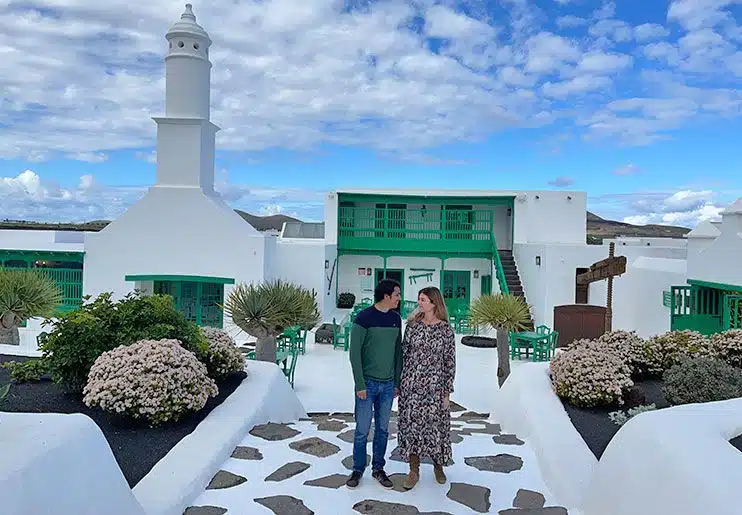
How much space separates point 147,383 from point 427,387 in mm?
2550

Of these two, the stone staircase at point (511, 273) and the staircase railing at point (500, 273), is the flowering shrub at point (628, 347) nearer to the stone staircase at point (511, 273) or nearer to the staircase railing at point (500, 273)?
the staircase railing at point (500, 273)

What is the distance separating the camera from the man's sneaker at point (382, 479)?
4610mm

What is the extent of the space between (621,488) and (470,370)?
9.74 m

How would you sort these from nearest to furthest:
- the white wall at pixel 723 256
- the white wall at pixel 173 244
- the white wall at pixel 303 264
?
the white wall at pixel 723 256
the white wall at pixel 173 244
the white wall at pixel 303 264

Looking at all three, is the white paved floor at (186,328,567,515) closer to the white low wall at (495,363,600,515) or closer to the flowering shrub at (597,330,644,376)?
the white low wall at (495,363,600,515)

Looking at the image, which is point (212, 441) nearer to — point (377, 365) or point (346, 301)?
point (377, 365)

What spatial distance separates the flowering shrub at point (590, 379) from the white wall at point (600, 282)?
33.5 feet

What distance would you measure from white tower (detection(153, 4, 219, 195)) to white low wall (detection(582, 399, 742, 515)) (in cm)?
1612

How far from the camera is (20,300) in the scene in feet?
34.5

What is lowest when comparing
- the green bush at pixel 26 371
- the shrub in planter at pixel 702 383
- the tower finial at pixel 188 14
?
the green bush at pixel 26 371

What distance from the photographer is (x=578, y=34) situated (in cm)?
1239

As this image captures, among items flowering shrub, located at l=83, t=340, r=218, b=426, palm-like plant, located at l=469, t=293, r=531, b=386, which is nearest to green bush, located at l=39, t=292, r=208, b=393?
flowering shrub, located at l=83, t=340, r=218, b=426

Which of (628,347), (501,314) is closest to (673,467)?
(628,347)

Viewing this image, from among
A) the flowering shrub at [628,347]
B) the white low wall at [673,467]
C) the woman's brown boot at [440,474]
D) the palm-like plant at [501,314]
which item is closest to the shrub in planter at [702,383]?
the white low wall at [673,467]
